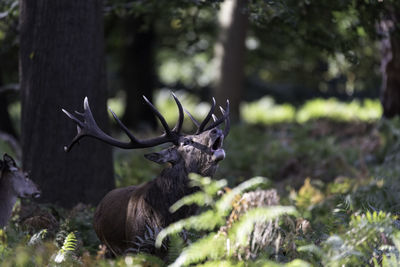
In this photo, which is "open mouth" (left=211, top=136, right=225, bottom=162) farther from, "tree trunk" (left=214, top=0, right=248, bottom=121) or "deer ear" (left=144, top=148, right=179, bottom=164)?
"tree trunk" (left=214, top=0, right=248, bottom=121)

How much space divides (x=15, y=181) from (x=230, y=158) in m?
5.11

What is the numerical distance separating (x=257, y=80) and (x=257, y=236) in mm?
18751

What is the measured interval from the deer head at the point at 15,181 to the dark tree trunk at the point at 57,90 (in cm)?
42

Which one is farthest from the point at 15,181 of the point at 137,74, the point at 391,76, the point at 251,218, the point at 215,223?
the point at 137,74

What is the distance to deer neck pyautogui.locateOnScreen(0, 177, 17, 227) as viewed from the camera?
6.05 meters

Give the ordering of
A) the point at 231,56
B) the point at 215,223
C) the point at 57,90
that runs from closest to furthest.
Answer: the point at 215,223 < the point at 57,90 < the point at 231,56

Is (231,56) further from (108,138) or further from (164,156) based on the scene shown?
(164,156)

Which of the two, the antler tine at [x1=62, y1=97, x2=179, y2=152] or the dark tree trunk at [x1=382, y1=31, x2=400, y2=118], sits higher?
the antler tine at [x1=62, y1=97, x2=179, y2=152]

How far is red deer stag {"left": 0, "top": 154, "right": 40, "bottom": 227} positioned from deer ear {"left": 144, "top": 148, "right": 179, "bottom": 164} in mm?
2028

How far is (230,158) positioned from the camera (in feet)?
35.1

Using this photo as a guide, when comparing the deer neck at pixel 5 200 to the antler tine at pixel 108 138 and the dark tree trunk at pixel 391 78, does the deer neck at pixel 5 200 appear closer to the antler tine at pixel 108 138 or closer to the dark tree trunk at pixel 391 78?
the antler tine at pixel 108 138

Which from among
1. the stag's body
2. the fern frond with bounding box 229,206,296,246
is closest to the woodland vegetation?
the fern frond with bounding box 229,206,296,246

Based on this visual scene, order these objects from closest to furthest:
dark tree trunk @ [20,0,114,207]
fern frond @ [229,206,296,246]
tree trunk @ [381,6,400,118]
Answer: fern frond @ [229,206,296,246] < dark tree trunk @ [20,0,114,207] < tree trunk @ [381,6,400,118]

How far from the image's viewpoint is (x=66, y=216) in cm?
632
